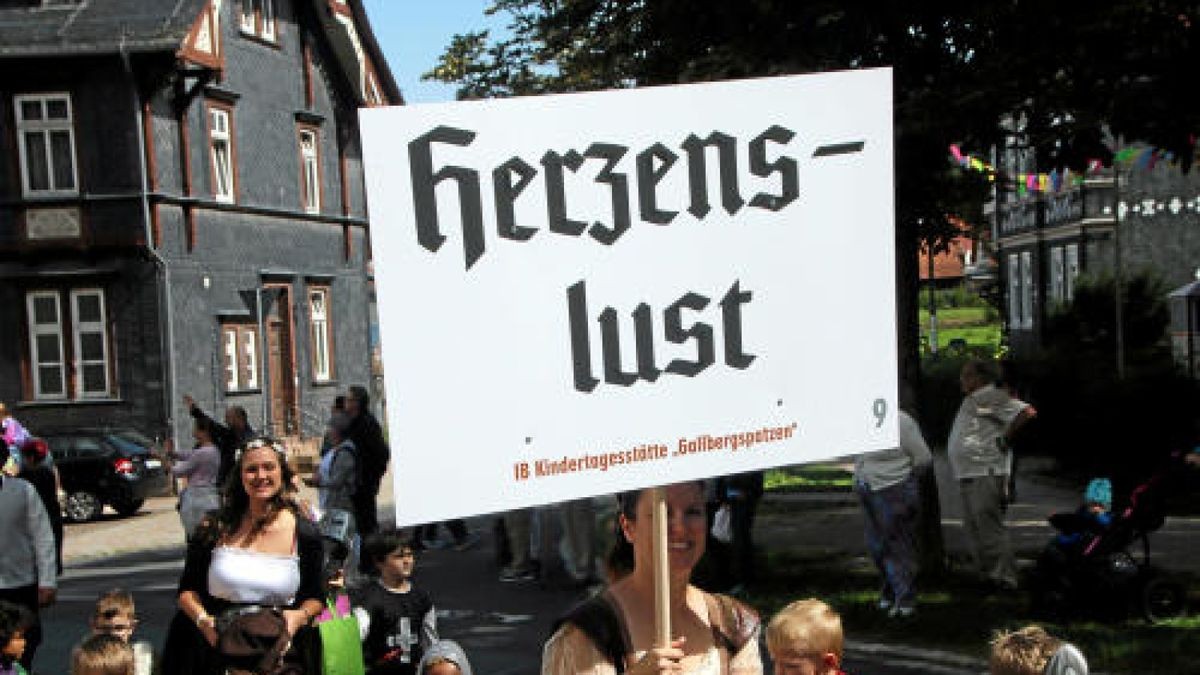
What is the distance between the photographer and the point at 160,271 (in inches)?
1084

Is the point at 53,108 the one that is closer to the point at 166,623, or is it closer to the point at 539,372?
the point at 166,623

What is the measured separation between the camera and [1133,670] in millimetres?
8336

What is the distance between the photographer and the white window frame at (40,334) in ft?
91.0

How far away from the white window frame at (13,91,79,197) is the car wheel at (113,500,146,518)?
25.1ft

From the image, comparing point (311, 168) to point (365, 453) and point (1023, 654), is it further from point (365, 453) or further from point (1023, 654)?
point (1023, 654)

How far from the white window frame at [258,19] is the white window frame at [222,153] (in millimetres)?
2442

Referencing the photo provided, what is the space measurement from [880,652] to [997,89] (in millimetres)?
3989

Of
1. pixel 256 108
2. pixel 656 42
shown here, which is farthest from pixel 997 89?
pixel 256 108

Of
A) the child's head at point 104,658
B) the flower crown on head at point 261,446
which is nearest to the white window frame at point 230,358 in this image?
the flower crown on head at point 261,446

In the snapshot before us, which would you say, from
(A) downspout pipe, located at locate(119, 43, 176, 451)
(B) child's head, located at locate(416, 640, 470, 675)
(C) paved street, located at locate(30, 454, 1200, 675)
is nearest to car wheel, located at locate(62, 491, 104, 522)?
(C) paved street, located at locate(30, 454, 1200, 675)

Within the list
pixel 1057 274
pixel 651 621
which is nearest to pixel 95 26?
pixel 1057 274

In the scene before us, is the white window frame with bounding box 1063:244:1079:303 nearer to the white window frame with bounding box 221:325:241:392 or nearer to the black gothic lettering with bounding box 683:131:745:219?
the white window frame with bounding box 221:325:241:392

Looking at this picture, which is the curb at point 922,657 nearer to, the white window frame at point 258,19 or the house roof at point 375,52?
the white window frame at point 258,19

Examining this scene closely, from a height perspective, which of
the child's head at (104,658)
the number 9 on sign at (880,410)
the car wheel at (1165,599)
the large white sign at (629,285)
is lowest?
the car wheel at (1165,599)
